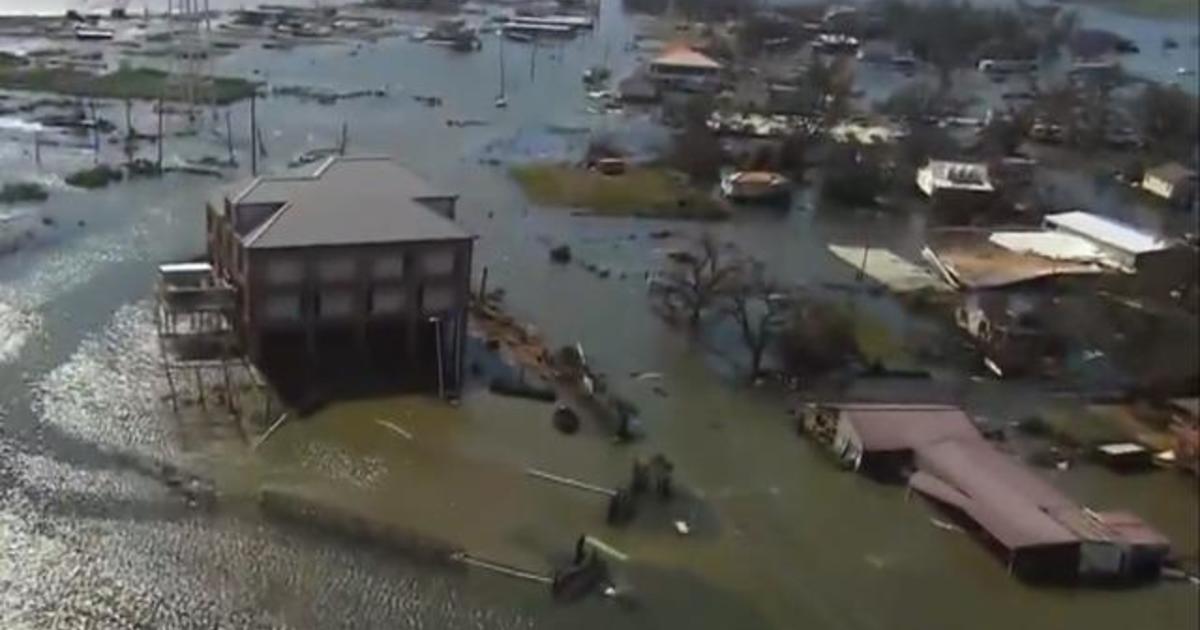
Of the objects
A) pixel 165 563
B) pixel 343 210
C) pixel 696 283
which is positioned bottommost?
pixel 165 563

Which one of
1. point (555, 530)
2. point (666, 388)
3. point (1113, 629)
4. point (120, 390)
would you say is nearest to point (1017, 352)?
point (666, 388)

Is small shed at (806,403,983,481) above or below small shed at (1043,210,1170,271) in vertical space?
below

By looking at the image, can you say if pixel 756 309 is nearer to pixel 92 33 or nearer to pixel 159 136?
pixel 159 136

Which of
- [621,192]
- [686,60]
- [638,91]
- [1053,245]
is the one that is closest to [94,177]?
[621,192]

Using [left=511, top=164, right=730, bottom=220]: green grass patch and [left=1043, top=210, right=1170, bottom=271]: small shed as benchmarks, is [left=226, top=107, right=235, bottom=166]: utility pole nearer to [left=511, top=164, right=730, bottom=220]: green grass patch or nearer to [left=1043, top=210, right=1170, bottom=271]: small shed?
[left=511, top=164, right=730, bottom=220]: green grass patch

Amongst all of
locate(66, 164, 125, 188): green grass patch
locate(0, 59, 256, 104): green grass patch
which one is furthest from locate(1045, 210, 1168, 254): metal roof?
locate(0, 59, 256, 104): green grass patch

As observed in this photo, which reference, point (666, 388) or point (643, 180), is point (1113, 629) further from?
point (643, 180)
